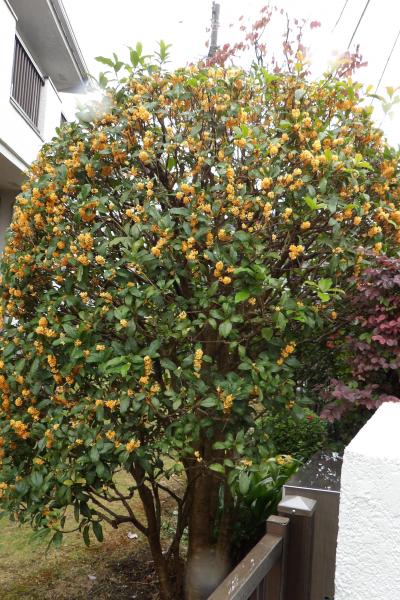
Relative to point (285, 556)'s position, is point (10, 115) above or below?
above

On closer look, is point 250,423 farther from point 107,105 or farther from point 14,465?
point 107,105

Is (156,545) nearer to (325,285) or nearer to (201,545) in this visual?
(201,545)

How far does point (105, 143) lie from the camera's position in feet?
9.37

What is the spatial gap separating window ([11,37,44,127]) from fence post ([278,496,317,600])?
28.4ft

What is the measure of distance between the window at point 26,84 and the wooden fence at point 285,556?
8.68 meters

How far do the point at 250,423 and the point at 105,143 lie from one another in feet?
5.00

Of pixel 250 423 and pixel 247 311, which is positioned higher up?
pixel 247 311

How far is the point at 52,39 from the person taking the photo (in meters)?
10.8

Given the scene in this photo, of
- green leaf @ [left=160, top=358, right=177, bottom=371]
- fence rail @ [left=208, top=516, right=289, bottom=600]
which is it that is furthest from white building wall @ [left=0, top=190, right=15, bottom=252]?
fence rail @ [left=208, top=516, right=289, bottom=600]

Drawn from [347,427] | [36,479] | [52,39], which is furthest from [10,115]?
[347,427]

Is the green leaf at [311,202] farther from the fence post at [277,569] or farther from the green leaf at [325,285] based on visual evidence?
the fence post at [277,569]

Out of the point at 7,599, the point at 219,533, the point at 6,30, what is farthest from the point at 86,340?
the point at 6,30

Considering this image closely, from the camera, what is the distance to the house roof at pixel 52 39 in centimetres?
961

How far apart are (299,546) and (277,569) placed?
0.14m
